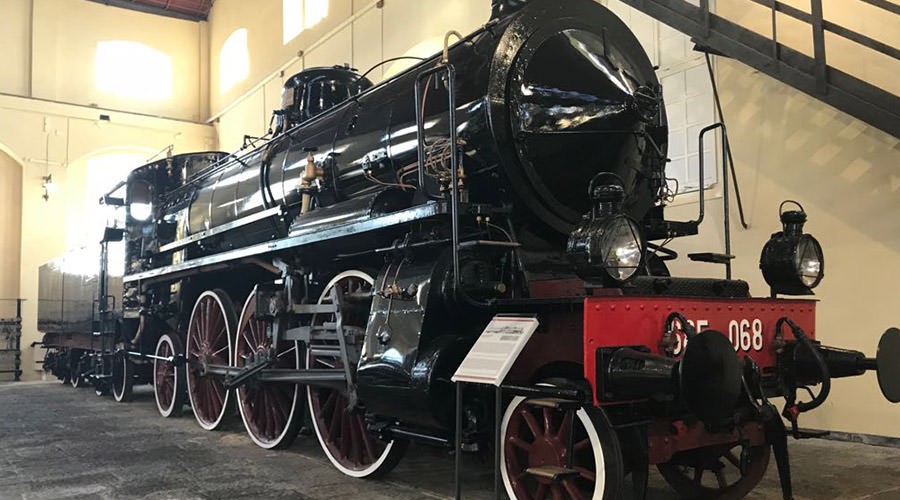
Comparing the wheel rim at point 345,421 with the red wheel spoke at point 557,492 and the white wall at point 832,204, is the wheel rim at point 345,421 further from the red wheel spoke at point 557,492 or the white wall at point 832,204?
the white wall at point 832,204

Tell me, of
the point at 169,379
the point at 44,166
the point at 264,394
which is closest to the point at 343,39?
the point at 169,379

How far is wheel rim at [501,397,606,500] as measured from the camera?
2.88 m

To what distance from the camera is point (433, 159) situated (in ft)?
12.3

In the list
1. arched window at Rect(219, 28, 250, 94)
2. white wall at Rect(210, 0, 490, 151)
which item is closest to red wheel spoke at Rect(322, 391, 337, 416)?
white wall at Rect(210, 0, 490, 151)

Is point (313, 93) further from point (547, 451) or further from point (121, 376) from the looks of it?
point (121, 376)

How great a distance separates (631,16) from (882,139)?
2818 mm

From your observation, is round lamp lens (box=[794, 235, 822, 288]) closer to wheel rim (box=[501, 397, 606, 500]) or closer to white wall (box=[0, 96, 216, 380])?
wheel rim (box=[501, 397, 606, 500])

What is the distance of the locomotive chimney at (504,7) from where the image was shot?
388cm

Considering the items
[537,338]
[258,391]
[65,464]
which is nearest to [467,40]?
[537,338]

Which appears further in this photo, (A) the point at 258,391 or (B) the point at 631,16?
(B) the point at 631,16

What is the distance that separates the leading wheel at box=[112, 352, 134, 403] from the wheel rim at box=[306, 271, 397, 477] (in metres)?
5.18

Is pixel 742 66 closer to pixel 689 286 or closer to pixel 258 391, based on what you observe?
pixel 689 286

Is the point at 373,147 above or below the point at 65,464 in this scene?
above

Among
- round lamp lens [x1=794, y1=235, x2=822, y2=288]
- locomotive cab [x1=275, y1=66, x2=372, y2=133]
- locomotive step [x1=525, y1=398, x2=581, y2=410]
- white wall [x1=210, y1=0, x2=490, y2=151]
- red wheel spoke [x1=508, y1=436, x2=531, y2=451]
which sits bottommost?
red wheel spoke [x1=508, y1=436, x2=531, y2=451]
